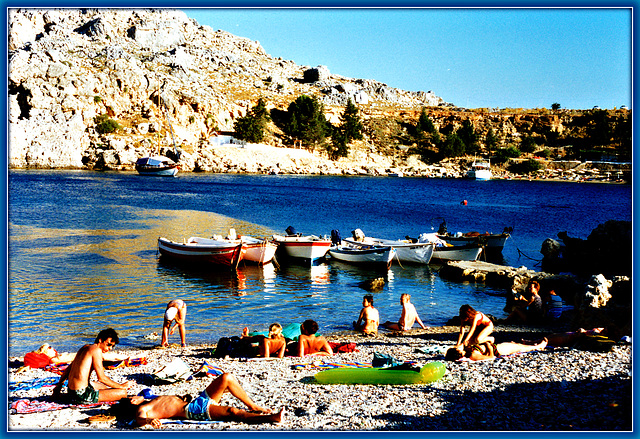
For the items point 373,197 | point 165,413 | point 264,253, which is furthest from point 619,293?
point 373,197

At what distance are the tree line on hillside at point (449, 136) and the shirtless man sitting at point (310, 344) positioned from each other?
102 m

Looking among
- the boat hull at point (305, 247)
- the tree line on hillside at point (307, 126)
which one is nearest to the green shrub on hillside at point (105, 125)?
the tree line on hillside at point (307, 126)

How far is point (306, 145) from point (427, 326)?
350 ft

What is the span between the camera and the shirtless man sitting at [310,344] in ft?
37.0

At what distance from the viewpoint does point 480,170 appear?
115 metres

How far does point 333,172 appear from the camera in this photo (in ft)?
375

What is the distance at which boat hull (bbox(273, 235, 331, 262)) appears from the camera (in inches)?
1039

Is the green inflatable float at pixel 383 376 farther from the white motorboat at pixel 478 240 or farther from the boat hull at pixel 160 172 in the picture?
the boat hull at pixel 160 172

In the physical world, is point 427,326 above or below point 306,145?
below

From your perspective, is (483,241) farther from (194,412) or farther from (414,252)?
(194,412)

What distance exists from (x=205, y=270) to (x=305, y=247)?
16.1 ft

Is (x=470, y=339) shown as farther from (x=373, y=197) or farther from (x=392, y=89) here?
(x=392, y=89)

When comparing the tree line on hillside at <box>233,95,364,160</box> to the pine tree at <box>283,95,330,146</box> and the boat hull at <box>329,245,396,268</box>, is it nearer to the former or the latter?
the pine tree at <box>283,95,330,146</box>

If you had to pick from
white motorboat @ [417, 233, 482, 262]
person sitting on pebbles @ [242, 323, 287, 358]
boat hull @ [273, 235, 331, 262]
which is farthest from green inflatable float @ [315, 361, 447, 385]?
white motorboat @ [417, 233, 482, 262]
